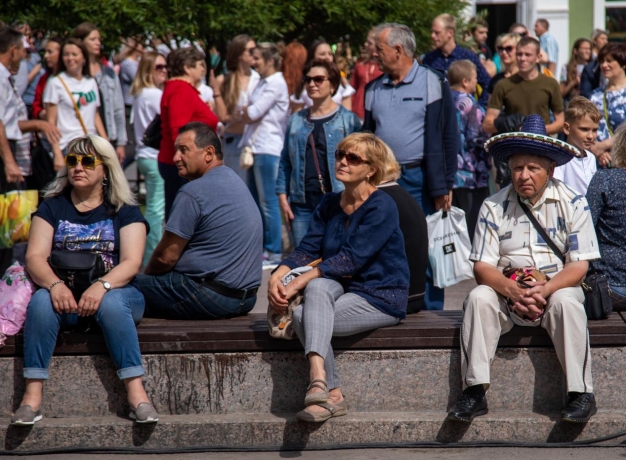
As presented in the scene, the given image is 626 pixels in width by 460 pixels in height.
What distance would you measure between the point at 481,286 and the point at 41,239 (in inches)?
89.9

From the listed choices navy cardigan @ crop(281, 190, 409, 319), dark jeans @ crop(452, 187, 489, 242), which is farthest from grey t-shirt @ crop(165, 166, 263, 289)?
dark jeans @ crop(452, 187, 489, 242)

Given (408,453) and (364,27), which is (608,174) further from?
(364,27)

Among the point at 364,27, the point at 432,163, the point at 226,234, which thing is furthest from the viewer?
the point at 364,27

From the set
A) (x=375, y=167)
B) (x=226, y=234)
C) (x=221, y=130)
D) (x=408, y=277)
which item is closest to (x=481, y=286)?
(x=408, y=277)

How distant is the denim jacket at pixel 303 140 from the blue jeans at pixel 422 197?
470 millimetres

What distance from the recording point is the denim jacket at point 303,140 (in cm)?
723

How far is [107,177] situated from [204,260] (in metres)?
0.69

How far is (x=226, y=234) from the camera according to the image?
5.73 meters

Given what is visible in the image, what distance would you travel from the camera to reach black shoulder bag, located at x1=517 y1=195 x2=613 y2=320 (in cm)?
530

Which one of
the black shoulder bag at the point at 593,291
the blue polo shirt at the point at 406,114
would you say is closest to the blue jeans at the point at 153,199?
the blue polo shirt at the point at 406,114

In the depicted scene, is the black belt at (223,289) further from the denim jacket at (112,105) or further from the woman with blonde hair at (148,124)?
the denim jacket at (112,105)

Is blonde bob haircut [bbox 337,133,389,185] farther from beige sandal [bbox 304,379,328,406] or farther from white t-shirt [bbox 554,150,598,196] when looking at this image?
white t-shirt [bbox 554,150,598,196]

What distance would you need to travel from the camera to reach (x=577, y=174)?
21.6ft

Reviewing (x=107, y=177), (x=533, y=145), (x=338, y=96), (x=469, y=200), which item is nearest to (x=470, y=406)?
(x=533, y=145)
